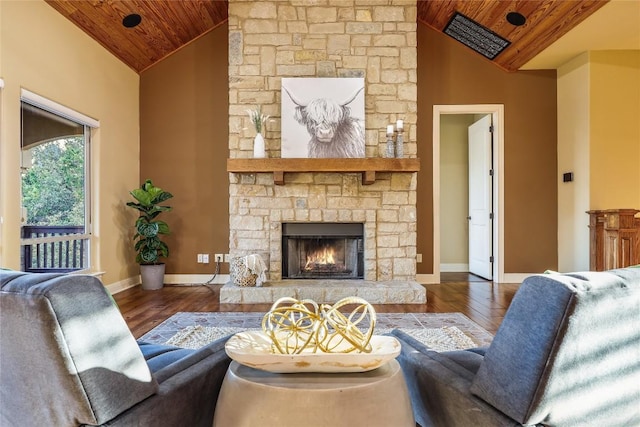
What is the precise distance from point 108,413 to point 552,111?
555 centimetres

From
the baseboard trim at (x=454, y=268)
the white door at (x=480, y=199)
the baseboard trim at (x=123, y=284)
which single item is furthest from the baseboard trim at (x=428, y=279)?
the baseboard trim at (x=123, y=284)

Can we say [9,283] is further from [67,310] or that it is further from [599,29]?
[599,29]

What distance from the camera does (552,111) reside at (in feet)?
15.6

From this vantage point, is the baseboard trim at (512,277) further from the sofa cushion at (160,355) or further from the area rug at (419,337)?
the sofa cushion at (160,355)

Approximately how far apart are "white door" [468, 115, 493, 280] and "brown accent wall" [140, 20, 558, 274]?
0.23 metres

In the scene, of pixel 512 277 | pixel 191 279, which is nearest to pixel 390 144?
pixel 512 277

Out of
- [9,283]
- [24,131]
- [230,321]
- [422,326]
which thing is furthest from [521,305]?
[24,131]

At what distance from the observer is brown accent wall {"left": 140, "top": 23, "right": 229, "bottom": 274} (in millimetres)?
4777

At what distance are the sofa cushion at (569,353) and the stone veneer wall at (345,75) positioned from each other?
132 inches

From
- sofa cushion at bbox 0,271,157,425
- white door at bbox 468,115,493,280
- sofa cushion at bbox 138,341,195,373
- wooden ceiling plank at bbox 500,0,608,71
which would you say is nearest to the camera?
sofa cushion at bbox 0,271,157,425

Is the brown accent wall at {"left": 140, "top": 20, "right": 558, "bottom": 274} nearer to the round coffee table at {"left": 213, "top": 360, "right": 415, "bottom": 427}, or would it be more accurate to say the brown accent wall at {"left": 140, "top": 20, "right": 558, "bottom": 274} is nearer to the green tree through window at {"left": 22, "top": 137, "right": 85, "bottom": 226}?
the green tree through window at {"left": 22, "top": 137, "right": 85, "bottom": 226}

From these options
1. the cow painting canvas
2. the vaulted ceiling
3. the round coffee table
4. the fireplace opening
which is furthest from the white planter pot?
the round coffee table

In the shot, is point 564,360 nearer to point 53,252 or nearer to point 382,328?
point 382,328

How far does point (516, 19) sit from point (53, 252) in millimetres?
5277
